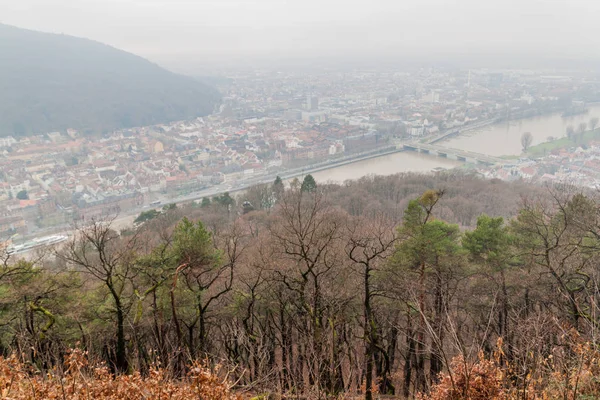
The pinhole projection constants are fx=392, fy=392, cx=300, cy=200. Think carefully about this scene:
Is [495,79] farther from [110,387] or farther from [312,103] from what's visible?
[110,387]

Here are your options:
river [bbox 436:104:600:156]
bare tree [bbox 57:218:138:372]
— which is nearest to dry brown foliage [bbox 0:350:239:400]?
bare tree [bbox 57:218:138:372]

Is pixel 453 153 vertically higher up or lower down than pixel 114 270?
lower down

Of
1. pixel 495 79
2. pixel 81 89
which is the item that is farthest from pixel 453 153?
pixel 81 89

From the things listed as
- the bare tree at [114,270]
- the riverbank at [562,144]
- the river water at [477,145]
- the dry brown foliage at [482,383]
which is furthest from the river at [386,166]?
the dry brown foliage at [482,383]

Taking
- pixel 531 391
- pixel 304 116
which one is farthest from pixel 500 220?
pixel 304 116

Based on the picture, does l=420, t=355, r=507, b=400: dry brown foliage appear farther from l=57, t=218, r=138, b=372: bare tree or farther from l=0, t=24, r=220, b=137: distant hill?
l=0, t=24, r=220, b=137: distant hill

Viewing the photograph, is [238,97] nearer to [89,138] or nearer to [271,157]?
[89,138]
